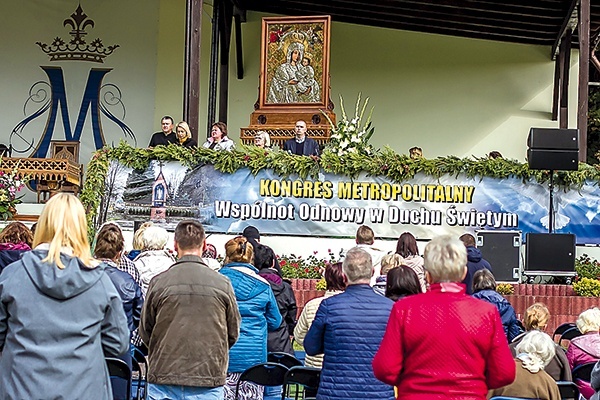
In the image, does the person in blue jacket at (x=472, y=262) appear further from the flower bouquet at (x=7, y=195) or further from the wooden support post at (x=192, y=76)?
the flower bouquet at (x=7, y=195)

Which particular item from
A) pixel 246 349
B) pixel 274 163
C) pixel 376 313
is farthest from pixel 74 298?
pixel 274 163

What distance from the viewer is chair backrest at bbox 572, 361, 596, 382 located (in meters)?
5.63

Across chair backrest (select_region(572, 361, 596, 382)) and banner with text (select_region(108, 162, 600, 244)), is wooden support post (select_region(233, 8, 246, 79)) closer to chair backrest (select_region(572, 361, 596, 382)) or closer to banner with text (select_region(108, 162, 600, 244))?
banner with text (select_region(108, 162, 600, 244))

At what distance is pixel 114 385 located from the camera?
4.74 meters

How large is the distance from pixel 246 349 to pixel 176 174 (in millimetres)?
5734

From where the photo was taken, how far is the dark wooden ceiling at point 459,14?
15.3 metres

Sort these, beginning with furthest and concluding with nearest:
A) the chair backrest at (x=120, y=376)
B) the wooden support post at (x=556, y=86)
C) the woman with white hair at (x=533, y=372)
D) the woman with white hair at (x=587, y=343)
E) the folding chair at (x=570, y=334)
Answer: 1. the wooden support post at (x=556, y=86)
2. the folding chair at (x=570, y=334)
3. the woman with white hair at (x=587, y=343)
4. the woman with white hair at (x=533, y=372)
5. the chair backrest at (x=120, y=376)

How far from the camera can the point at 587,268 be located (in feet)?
34.8

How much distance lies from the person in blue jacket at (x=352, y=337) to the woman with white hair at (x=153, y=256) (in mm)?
1709

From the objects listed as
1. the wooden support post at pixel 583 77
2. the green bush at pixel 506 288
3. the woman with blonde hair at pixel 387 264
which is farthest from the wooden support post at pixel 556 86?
the woman with blonde hair at pixel 387 264

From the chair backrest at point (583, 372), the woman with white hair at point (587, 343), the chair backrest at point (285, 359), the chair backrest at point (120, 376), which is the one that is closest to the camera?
the chair backrest at point (120, 376)

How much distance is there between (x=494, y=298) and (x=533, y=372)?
150 centimetres

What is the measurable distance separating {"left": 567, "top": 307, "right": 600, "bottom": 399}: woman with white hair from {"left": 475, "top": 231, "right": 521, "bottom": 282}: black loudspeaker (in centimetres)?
440

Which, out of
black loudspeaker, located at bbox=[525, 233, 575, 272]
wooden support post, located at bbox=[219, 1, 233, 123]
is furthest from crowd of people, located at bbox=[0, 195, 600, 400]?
wooden support post, located at bbox=[219, 1, 233, 123]
